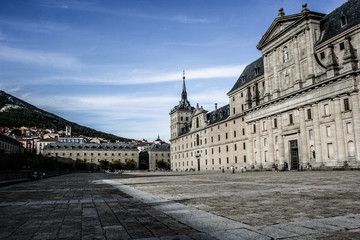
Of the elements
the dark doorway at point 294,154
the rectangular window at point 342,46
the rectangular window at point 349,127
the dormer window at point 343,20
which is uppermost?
the dormer window at point 343,20

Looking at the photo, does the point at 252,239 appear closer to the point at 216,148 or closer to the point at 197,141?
the point at 216,148

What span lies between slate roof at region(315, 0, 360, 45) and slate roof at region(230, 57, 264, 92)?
15.1 meters

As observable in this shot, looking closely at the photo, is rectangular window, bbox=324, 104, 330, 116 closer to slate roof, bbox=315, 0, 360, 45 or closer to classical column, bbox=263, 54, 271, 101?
slate roof, bbox=315, 0, 360, 45

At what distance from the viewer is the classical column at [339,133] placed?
108 ft

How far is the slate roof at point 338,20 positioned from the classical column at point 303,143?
1018 centimetres

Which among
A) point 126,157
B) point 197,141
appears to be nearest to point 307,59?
point 197,141

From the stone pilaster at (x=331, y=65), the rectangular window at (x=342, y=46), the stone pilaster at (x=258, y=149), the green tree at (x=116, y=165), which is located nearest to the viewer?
the stone pilaster at (x=331, y=65)

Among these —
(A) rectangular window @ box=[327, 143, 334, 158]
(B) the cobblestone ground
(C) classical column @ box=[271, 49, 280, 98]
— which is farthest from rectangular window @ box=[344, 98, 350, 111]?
(B) the cobblestone ground

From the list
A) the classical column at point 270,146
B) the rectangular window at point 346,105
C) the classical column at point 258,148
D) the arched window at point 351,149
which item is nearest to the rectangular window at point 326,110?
the rectangular window at point 346,105

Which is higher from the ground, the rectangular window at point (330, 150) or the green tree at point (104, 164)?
the rectangular window at point (330, 150)

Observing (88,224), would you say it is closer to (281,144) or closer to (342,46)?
(342,46)

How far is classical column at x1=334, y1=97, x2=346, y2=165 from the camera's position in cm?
3284

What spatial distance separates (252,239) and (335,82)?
3558 centimetres

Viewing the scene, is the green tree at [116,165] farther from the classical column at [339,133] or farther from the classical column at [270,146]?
the classical column at [339,133]
